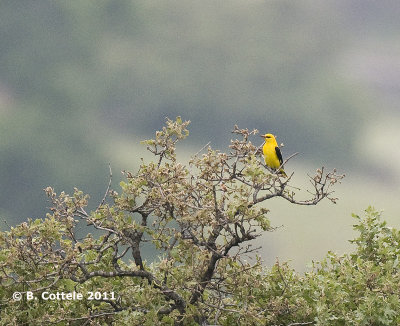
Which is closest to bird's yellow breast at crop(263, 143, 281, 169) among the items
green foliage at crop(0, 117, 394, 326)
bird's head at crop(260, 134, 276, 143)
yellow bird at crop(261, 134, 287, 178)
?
yellow bird at crop(261, 134, 287, 178)

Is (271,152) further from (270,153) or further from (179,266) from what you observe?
(179,266)

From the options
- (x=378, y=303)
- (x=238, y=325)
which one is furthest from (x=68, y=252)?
(x=378, y=303)

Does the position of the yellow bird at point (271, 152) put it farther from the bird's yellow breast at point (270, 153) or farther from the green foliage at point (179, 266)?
the green foliage at point (179, 266)

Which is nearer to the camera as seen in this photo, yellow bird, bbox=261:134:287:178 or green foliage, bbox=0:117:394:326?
green foliage, bbox=0:117:394:326

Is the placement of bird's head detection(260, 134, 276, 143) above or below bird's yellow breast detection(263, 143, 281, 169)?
above

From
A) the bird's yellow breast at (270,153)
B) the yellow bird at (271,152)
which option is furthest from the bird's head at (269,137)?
the bird's yellow breast at (270,153)

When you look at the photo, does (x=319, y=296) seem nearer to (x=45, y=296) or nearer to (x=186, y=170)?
(x=186, y=170)

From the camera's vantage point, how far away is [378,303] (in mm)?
11281

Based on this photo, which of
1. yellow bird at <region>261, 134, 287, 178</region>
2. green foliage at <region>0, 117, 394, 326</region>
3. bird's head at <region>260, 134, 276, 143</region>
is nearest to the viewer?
green foliage at <region>0, 117, 394, 326</region>

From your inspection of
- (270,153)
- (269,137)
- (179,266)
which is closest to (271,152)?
(270,153)

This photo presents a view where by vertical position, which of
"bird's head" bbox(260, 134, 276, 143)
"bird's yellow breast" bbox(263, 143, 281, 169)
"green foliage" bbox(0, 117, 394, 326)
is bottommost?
"green foliage" bbox(0, 117, 394, 326)

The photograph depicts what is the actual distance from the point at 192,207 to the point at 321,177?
8.21 feet

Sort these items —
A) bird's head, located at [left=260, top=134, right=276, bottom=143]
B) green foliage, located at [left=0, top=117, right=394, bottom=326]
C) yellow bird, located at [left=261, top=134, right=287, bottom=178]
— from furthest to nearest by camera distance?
1. yellow bird, located at [left=261, top=134, right=287, bottom=178]
2. bird's head, located at [left=260, top=134, right=276, bottom=143]
3. green foliage, located at [left=0, top=117, right=394, bottom=326]

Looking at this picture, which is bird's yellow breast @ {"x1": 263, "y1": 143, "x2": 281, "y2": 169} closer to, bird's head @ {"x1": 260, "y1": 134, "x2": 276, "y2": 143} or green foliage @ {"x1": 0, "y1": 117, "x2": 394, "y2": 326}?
bird's head @ {"x1": 260, "y1": 134, "x2": 276, "y2": 143}
